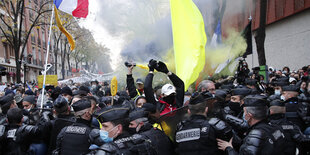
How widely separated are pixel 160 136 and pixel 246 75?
570 centimetres

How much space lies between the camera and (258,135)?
2342 mm

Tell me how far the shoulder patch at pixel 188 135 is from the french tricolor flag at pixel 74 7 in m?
5.54

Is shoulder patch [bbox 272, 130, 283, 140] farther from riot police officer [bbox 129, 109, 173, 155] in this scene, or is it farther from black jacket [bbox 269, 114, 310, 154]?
riot police officer [bbox 129, 109, 173, 155]

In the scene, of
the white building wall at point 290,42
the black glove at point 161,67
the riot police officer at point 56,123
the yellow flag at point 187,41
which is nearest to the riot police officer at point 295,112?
the yellow flag at point 187,41

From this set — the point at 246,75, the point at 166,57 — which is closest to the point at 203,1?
the point at 166,57

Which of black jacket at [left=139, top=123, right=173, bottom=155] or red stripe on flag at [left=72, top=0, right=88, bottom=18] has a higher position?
red stripe on flag at [left=72, top=0, right=88, bottom=18]

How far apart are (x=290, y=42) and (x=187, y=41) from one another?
499 inches

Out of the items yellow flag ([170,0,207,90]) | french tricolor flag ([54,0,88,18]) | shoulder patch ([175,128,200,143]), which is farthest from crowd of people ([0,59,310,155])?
french tricolor flag ([54,0,88,18])

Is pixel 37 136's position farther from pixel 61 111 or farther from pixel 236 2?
pixel 236 2

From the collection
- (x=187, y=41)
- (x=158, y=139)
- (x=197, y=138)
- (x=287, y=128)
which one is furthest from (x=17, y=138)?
(x=287, y=128)

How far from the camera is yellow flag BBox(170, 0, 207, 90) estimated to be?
4.54m

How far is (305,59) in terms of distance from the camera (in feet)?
44.7

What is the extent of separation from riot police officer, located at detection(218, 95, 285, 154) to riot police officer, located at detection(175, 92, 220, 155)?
5.1 inches

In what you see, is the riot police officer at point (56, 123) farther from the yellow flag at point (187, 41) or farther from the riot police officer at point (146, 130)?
the yellow flag at point (187, 41)
